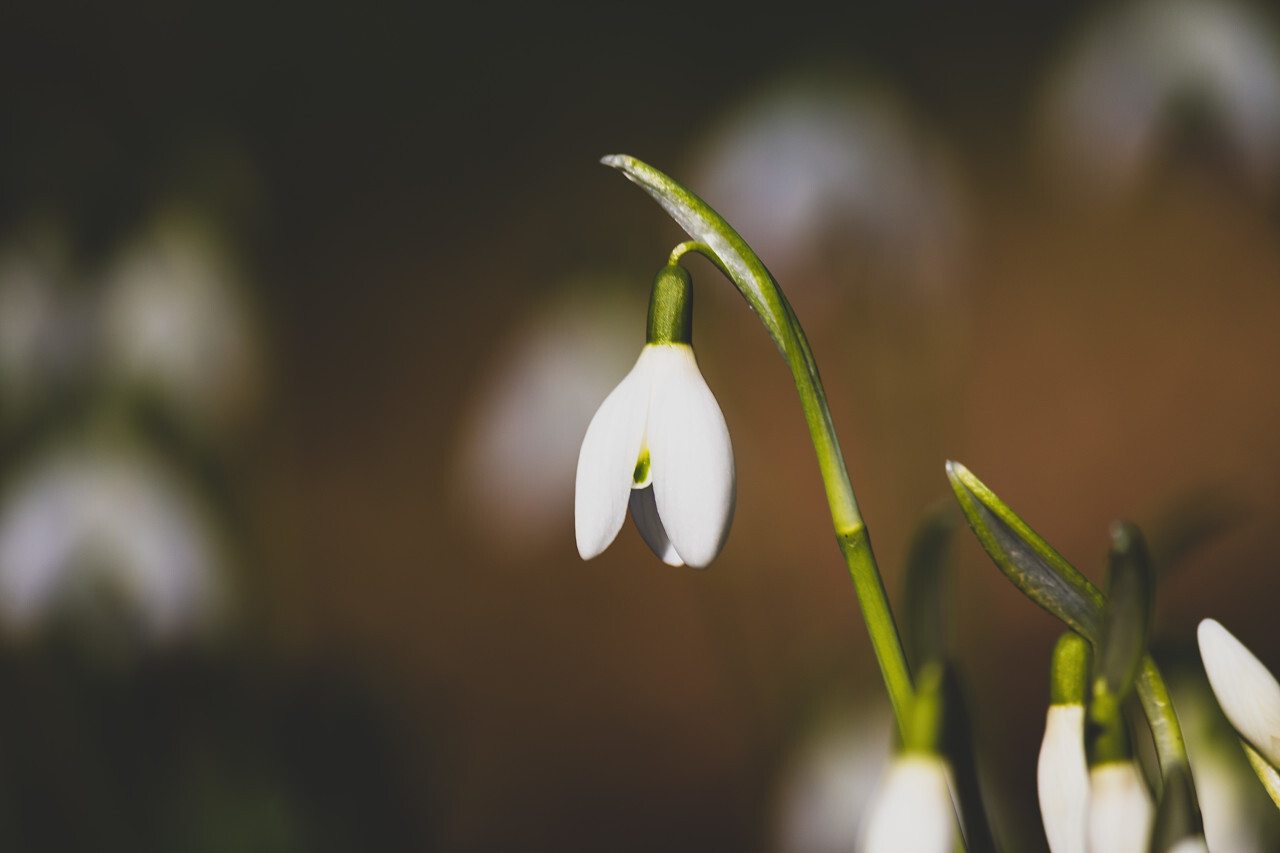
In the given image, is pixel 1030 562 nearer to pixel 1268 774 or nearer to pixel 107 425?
pixel 1268 774

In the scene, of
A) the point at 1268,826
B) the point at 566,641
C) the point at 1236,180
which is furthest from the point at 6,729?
the point at 1236,180

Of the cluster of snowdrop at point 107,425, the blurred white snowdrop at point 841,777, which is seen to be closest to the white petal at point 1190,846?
the blurred white snowdrop at point 841,777

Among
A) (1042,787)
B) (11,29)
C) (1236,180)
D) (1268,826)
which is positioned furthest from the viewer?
(11,29)

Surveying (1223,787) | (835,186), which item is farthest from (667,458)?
(835,186)

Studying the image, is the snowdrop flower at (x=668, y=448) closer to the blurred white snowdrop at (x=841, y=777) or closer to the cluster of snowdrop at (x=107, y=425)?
the blurred white snowdrop at (x=841, y=777)

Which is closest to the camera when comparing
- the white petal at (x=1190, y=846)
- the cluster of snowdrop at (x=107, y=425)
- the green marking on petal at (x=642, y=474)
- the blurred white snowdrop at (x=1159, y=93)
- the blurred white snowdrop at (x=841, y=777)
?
the white petal at (x=1190, y=846)

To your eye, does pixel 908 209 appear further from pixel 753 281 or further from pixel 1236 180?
pixel 753 281
